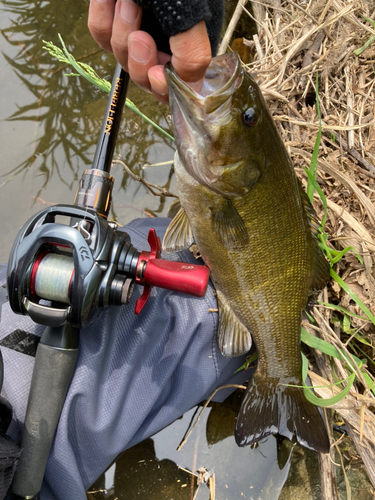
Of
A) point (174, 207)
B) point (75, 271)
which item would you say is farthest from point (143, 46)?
point (174, 207)

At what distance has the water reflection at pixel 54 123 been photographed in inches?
102

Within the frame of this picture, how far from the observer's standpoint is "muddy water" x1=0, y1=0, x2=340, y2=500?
216 cm

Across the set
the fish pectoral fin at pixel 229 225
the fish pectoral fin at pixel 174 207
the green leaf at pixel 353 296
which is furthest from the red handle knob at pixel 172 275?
the green leaf at pixel 353 296

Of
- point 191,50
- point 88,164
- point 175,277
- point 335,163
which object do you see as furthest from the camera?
point 88,164

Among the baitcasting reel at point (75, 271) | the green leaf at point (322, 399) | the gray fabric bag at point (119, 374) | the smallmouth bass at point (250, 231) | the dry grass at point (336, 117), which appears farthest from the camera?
the dry grass at point (336, 117)

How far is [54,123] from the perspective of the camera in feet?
8.89

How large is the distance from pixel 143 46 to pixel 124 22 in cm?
11

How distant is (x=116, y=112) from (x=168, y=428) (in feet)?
5.92

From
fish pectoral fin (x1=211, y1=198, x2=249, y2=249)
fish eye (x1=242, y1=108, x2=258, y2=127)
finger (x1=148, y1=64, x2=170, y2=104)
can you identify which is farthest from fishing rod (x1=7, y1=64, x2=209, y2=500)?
fish eye (x1=242, y1=108, x2=258, y2=127)

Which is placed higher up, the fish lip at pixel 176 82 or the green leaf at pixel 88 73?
the green leaf at pixel 88 73

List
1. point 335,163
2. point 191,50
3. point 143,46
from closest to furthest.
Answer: point 191,50 → point 143,46 → point 335,163

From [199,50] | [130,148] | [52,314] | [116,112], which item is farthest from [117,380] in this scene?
[130,148]

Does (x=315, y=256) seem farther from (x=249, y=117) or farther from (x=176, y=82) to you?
(x=176, y=82)

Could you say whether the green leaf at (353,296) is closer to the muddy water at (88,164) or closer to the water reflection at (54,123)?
the muddy water at (88,164)
